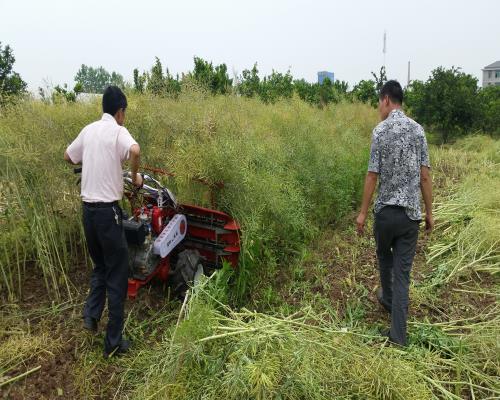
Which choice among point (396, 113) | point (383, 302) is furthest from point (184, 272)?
point (396, 113)

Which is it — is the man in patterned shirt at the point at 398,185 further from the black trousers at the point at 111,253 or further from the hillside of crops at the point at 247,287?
the black trousers at the point at 111,253

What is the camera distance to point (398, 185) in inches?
127

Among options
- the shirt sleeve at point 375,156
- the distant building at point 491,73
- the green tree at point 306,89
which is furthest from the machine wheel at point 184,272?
the distant building at point 491,73

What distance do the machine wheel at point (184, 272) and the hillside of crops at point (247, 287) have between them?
0.18 meters

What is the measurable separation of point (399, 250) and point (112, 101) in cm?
248

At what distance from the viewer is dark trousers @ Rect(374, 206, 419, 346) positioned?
322 cm

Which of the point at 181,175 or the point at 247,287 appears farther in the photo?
the point at 247,287

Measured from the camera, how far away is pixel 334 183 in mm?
5934

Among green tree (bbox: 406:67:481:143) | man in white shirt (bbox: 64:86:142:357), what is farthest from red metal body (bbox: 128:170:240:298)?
green tree (bbox: 406:67:481:143)

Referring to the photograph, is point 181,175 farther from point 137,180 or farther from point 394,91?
point 394,91

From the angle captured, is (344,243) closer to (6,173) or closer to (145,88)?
(145,88)

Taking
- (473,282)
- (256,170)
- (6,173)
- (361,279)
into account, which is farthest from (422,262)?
(6,173)

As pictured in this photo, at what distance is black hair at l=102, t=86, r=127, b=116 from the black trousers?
721 mm

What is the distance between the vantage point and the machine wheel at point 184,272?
12.5 ft
